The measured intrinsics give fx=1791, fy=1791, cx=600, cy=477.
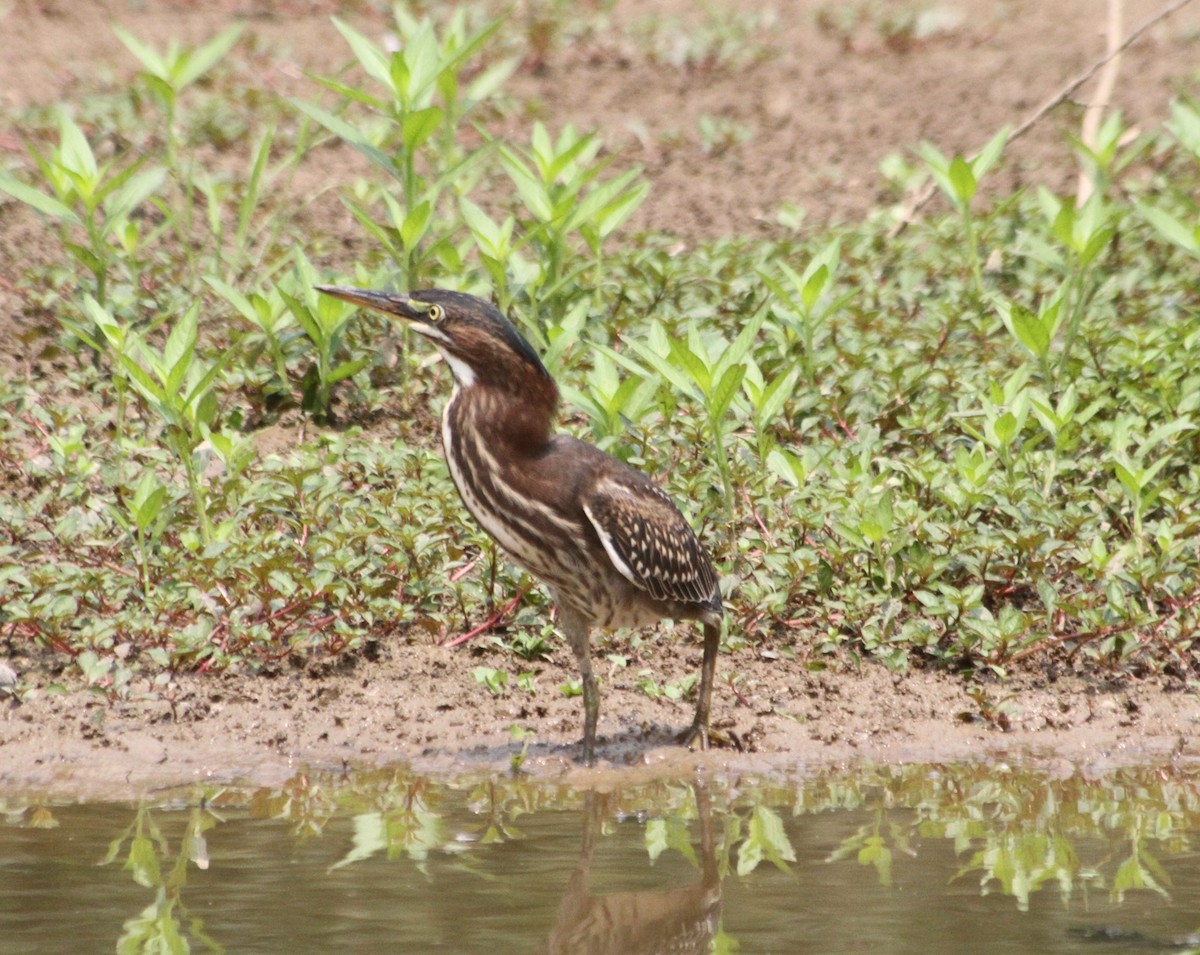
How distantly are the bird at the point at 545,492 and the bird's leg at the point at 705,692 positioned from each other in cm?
18

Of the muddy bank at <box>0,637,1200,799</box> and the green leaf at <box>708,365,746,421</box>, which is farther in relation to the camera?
the green leaf at <box>708,365,746,421</box>

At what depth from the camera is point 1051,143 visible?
11953 millimetres

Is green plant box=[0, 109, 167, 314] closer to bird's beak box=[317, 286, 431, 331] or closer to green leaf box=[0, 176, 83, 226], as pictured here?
green leaf box=[0, 176, 83, 226]

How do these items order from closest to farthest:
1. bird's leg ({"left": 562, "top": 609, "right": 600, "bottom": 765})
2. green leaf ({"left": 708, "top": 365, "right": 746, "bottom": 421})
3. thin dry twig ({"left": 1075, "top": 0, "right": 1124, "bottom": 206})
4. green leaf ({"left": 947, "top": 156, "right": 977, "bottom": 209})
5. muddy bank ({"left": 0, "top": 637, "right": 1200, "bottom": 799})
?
bird's leg ({"left": 562, "top": 609, "right": 600, "bottom": 765}) < muddy bank ({"left": 0, "top": 637, "right": 1200, "bottom": 799}) < green leaf ({"left": 708, "top": 365, "right": 746, "bottom": 421}) < green leaf ({"left": 947, "top": 156, "right": 977, "bottom": 209}) < thin dry twig ({"left": 1075, "top": 0, "right": 1124, "bottom": 206})

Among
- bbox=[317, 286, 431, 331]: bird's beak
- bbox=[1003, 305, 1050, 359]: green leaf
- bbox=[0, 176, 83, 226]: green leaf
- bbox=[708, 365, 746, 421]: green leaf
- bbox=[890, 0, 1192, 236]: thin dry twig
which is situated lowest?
bbox=[317, 286, 431, 331]: bird's beak

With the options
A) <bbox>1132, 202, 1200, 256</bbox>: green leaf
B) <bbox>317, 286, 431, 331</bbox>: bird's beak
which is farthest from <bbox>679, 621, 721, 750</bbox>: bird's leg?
<bbox>1132, 202, 1200, 256</bbox>: green leaf

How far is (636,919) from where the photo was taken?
4.49 metres

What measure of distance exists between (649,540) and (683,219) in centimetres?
556

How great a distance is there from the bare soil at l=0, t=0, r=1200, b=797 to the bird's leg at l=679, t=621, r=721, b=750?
0.21ft

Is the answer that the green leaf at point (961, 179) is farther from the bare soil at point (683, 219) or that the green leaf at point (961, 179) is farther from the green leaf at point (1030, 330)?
the bare soil at point (683, 219)

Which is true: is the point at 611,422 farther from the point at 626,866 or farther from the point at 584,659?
the point at 626,866

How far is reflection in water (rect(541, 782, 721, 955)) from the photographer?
14.0ft

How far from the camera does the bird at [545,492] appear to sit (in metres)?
5.48

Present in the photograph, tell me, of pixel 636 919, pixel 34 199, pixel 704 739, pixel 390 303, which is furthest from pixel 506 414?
pixel 34 199
